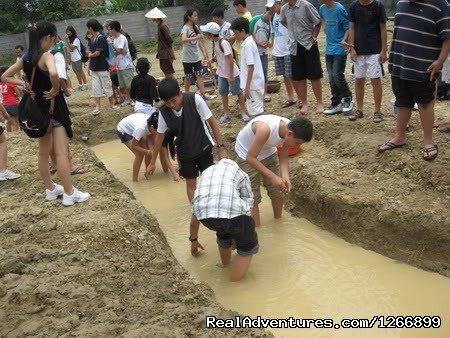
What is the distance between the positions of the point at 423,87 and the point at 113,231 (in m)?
3.32

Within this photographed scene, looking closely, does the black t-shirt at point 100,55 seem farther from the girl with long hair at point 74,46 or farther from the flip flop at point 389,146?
the flip flop at point 389,146

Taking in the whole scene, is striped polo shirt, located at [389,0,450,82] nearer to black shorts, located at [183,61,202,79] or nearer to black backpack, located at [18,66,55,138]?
black backpack, located at [18,66,55,138]

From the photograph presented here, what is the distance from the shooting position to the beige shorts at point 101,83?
9404 millimetres

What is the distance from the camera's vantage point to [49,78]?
4543 mm

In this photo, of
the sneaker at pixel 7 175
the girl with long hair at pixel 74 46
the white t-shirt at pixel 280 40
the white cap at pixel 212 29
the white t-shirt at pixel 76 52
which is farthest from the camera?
the white t-shirt at pixel 76 52

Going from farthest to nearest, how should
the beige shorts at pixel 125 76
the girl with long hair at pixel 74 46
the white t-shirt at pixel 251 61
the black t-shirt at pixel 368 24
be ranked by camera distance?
the girl with long hair at pixel 74 46, the beige shorts at pixel 125 76, the white t-shirt at pixel 251 61, the black t-shirt at pixel 368 24

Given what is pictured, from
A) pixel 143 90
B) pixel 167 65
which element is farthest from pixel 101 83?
pixel 143 90

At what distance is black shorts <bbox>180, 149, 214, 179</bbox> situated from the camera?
5043 millimetres

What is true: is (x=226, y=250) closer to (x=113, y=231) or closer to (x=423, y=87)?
(x=113, y=231)

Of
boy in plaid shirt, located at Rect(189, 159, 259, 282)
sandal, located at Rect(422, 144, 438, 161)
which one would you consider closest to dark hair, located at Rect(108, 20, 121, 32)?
boy in plaid shirt, located at Rect(189, 159, 259, 282)

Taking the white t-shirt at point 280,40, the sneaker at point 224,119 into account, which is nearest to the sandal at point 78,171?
the sneaker at point 224,119

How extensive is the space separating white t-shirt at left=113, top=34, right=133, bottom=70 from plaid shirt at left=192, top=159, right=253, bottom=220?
5.86m

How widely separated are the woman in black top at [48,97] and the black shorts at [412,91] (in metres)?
3.43

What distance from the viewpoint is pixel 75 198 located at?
4945 millimetres
